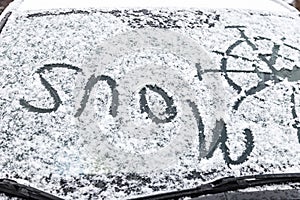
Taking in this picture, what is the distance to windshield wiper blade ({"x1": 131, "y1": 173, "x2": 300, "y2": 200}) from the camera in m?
2.38

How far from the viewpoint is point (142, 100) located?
2.70 meters

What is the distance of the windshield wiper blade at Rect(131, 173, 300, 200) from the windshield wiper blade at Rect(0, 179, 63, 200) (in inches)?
14.9

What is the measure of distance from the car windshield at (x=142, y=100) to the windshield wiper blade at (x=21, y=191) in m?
0.01

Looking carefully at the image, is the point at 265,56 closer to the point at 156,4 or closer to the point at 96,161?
the point at 156,4

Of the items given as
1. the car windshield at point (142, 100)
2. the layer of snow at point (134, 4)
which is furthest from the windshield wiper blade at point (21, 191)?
the layer of snow at point (134, 4)

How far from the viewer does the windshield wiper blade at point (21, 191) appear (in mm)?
2357

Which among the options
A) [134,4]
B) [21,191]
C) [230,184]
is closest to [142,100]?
[230,184]

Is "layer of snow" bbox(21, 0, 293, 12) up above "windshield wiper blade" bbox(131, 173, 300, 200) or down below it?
above

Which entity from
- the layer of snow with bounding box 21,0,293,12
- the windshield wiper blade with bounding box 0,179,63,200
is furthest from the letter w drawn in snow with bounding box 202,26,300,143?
the windshield wiper blade with bounding box 0,179,63,200

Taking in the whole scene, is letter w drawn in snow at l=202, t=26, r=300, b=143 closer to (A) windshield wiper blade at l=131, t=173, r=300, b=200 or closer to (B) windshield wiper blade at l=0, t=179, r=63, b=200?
(A) windshield wiper blade at l=131, t=173, r=300, b=200

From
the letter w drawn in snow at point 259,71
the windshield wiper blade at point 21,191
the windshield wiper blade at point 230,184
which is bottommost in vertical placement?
the windshield wiper blade at point 21,191

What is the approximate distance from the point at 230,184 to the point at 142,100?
0.57 m

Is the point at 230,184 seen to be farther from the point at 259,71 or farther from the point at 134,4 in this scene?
the point at 134,4

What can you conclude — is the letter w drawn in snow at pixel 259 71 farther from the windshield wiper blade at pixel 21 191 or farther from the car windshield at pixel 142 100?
the windshield wiper blade at pixel 21 191
